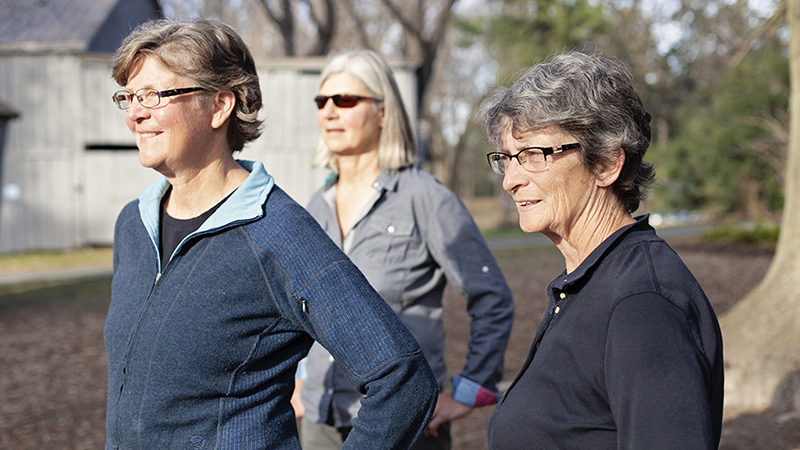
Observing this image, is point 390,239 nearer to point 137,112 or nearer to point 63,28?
point 137,112

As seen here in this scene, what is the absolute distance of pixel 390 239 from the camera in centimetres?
259

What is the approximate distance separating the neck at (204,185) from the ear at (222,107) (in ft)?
0.36

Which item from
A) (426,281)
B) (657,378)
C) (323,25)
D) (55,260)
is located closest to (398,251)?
(426,281)

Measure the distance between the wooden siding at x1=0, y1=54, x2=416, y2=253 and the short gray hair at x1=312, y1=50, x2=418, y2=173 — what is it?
41.8 feet

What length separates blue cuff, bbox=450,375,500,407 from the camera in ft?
8.26

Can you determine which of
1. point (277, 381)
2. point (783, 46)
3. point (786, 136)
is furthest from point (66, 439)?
point (783, 46)

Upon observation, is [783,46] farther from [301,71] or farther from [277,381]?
[277,381]

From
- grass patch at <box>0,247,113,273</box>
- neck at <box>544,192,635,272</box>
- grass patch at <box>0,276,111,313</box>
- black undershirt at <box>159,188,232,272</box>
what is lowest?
grass patch at <box>0,247,113,273</box>

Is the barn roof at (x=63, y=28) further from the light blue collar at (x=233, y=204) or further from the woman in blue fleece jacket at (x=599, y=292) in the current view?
the woman in blue fleece jacket at (x=599, y=292)

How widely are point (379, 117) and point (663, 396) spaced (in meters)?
1.84

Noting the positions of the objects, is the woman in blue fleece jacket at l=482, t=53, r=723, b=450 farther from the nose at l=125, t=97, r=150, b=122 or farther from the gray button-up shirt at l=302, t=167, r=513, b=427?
the nose at l=125, t=97, r=150, b=122

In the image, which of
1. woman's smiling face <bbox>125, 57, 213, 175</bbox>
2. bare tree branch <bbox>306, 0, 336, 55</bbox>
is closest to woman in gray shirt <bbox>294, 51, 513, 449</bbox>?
woman's smiling face <bbox>125, 57, 213, 175</bbox>

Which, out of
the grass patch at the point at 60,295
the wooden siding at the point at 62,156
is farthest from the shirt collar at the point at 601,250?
the wooden siding at the point at 62,156

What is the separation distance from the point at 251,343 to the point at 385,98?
4.63ft
